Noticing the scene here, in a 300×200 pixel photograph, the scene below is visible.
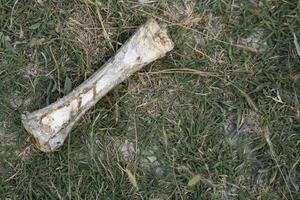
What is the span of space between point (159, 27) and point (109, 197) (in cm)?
98

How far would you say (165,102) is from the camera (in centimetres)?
278

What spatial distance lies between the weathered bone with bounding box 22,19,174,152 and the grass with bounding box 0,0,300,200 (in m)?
0.14

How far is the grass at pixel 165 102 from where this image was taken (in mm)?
2705

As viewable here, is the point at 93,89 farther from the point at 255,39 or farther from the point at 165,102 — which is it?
the point at 255,39

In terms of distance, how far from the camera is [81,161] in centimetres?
273

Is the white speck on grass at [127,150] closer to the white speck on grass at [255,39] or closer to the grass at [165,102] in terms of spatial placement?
the grass at [165,102]

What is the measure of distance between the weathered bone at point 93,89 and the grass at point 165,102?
0.44 feet

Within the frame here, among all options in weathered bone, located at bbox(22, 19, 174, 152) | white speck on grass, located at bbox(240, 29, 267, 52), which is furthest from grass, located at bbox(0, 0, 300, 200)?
weathered bone, located at bbox(22, 19, 174, 152)

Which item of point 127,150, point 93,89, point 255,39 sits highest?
point 93,89

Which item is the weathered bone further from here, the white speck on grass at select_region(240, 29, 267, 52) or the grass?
the white speck on grass at select_region(240, 29, 267, 52)

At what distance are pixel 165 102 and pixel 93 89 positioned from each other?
0.44 meters

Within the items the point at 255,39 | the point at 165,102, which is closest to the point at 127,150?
the point at 165,102

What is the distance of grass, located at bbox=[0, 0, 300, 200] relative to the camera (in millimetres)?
2705

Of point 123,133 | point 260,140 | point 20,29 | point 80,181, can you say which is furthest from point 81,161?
point 260,140
